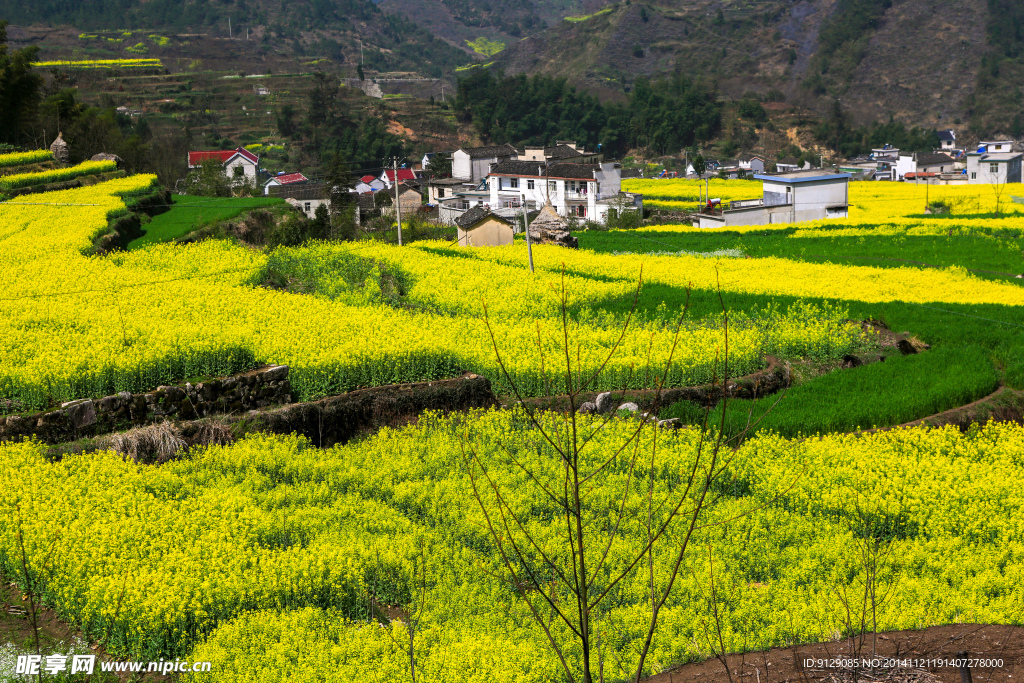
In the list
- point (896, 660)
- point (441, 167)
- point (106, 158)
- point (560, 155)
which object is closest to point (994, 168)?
point (560, 155)

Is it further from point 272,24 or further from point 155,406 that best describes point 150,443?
point 272,24

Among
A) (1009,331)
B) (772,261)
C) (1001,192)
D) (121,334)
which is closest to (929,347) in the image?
(1009,331)

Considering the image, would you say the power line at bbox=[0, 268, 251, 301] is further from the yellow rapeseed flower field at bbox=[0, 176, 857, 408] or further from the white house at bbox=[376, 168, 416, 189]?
the white house at bbox=[376, 168, 416, 189]

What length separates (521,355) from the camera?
Result: 19.3m

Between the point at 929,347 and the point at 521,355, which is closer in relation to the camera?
the point at 521,355

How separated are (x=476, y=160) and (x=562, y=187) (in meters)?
18.2

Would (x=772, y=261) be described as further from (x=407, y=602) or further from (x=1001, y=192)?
(x=1001, y=192)

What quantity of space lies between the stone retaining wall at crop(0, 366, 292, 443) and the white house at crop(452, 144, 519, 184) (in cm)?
6031

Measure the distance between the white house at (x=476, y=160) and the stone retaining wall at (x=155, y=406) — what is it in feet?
198

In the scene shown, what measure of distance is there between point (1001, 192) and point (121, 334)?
57029 millimetres

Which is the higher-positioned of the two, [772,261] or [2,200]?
[2,200]

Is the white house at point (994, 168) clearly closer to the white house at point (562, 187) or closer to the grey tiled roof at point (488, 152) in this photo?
the white house at point (562, 187)

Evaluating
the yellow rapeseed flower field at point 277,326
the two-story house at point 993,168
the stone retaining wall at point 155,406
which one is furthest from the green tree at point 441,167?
the stone retaining wall at point 155,406

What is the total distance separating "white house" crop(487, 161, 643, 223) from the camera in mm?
58062
